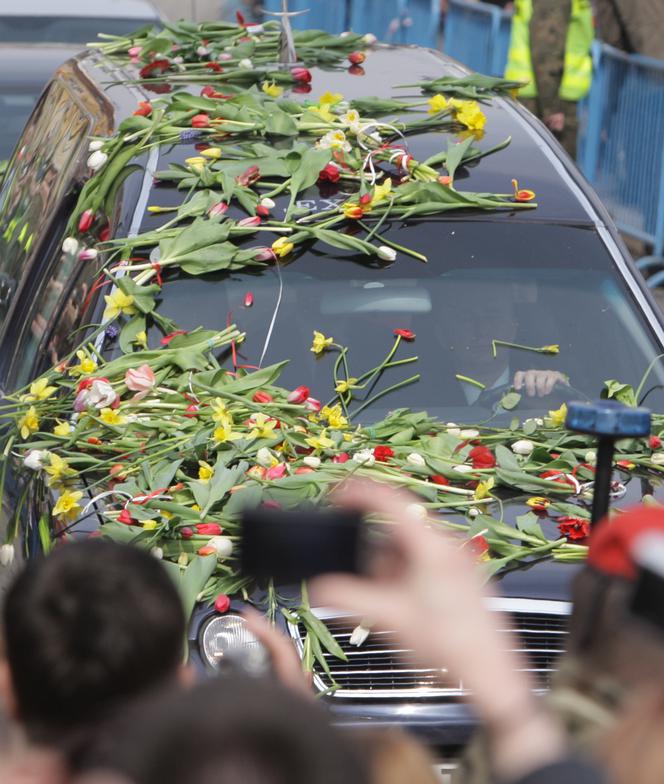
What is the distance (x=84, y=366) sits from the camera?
4449 millimetres

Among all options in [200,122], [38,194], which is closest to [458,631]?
[200,122]

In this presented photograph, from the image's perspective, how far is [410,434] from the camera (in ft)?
13.9

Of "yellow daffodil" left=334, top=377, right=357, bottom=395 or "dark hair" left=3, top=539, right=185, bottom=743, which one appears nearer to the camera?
"dark hair" left=3, top=539, right=185, bottom=743

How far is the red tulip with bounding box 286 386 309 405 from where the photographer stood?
14.3 ft

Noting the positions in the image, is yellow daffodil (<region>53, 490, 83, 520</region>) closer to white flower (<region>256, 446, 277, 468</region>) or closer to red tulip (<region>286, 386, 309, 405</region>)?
white flower (<region>256, 446, 277, 468</region>)

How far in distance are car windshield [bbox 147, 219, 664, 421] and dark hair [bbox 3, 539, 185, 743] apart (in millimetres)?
2635

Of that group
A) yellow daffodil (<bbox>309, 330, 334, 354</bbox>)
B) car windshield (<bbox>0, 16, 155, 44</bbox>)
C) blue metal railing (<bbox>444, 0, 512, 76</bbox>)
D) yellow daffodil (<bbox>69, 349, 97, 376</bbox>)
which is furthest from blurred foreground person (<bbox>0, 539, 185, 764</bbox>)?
blue metal railing (<bbox>444, 0, 512, 76</bbox>)

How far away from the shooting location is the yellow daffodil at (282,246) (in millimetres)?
4750

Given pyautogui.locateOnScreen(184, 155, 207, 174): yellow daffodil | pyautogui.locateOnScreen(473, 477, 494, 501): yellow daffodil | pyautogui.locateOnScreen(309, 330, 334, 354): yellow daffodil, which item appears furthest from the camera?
pyautogui.locateOnScreen(184, 155, 207, 174): yellow daffodil

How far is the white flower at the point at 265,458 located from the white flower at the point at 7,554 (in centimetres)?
69

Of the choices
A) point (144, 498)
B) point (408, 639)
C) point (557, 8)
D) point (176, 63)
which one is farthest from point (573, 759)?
point (557, 8)

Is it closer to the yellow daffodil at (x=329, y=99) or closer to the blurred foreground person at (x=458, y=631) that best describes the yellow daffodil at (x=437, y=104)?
the yellow daffodil at (x=329, y=99)

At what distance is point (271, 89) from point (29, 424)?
201 centimetres

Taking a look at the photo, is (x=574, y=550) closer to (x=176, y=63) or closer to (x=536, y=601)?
(x=536, y=601)
